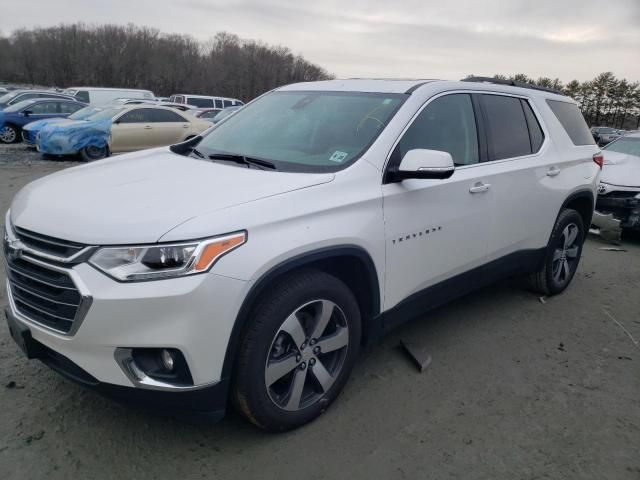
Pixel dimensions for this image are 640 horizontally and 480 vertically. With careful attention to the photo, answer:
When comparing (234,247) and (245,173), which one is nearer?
(234,247)

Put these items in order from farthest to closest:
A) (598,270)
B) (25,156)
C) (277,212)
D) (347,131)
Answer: (25,156) → (598,270) → (347,131) → (277,212)

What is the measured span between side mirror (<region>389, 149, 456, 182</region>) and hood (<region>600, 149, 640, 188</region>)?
5.57m

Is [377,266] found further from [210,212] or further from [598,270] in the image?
[598,270]

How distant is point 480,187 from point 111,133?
1154 cm

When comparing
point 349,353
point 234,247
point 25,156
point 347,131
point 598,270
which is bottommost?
point 25,156

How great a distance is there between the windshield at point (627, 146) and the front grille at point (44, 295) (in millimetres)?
8691

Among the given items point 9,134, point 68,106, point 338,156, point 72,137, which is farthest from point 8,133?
point 338,156

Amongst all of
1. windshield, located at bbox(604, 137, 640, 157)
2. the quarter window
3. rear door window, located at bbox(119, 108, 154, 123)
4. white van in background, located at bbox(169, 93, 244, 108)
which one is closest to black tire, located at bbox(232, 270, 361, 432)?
the quarter window

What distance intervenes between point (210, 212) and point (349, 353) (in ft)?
3.86

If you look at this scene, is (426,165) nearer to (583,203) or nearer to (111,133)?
(583,203)

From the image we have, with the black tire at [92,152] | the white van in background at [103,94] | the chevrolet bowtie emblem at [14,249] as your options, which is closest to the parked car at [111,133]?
the black tire at [92,152]

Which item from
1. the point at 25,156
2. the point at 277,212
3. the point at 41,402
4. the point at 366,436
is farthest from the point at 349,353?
the point at 25,156

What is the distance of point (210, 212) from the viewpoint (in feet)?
7.30

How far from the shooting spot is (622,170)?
7.48m
